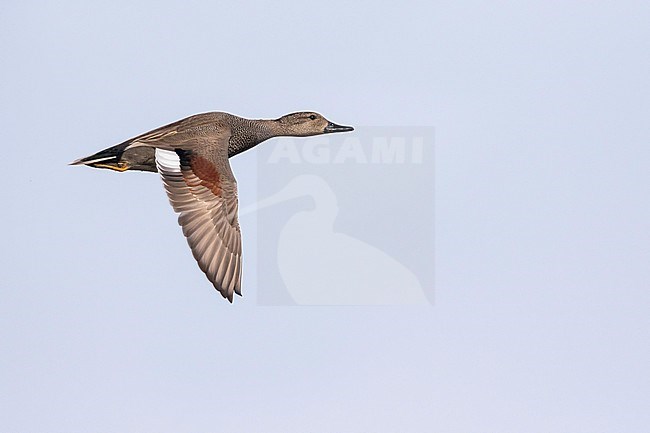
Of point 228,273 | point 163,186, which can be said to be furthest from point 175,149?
point 228,273

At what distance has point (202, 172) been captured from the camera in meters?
16.6

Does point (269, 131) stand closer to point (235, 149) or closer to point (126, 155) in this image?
point (235, 149)

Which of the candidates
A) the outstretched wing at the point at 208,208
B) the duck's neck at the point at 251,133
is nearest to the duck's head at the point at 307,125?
the duck's neck at the point at 251,133

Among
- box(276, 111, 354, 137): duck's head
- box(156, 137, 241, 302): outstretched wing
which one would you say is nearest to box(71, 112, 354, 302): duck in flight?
box(156, 137, 241, 302): outstretched wing

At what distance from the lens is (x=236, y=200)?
16.6 metres

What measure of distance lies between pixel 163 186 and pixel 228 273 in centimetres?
125

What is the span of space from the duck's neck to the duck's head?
0.12 m

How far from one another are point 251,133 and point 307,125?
119cm

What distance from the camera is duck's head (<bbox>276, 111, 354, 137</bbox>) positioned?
64.2 ft

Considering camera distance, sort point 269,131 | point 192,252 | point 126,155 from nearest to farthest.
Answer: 1. point 192,252
2. point 126,155
3. point 269,131

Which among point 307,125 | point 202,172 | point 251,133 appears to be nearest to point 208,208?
point 202,172

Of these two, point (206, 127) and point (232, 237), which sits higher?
point (206, 127)

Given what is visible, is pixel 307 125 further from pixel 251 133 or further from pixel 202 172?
pixel 202 172

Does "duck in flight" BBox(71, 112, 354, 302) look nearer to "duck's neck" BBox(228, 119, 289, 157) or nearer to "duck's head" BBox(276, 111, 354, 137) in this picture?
"duck's neck" BBox(228, 119, 289, 157)
